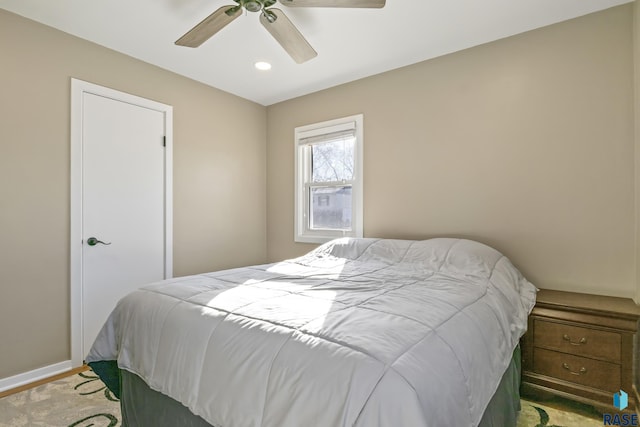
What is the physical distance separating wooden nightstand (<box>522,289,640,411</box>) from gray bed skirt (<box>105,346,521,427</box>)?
364 millimetres

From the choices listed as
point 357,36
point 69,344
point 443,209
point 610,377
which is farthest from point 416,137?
point 69,344

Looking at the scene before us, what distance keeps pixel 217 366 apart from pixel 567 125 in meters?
2.70

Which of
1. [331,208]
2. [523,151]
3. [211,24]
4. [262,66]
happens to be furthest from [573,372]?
[262,66]

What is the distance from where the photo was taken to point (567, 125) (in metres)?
2.42

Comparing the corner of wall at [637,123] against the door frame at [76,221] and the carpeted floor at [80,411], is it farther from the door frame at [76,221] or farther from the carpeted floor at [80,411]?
the door frame at [76,221]

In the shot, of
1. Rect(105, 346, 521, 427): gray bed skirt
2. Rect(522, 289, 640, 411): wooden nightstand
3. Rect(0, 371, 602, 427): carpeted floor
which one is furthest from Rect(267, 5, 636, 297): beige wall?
Rect(105, 346, 521, 427): gray bed skirt

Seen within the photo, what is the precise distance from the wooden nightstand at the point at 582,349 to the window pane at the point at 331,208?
1.94 meters

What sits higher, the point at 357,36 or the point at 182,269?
the point at 357,36

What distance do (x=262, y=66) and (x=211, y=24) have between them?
3.74ft

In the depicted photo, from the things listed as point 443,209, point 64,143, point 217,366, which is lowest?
point 217,366

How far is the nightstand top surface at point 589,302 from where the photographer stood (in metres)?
1.93

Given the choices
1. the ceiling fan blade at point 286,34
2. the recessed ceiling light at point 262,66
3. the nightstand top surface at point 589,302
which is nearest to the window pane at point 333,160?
the recessed ceiling light at point 262,66

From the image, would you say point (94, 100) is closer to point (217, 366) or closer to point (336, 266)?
point (336, 266)

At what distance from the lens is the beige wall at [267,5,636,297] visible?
2.27 m
